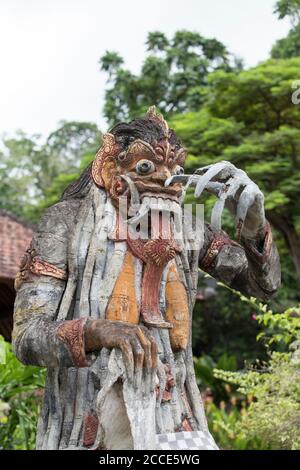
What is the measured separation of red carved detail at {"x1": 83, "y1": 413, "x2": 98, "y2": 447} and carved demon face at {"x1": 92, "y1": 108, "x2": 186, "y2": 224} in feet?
2.26

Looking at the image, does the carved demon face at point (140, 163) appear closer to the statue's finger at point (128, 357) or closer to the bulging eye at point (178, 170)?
the bulging eye at point (178, 170)

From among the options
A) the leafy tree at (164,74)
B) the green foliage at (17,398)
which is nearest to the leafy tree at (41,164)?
the leafy tree at (164,74)

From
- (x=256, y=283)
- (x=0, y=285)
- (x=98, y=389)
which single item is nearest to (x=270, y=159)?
(x=0, y=285)

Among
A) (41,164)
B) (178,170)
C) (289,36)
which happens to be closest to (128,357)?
(178,170)

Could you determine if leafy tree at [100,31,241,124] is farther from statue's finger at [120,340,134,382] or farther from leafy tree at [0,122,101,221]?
statue's finger at [120,340,134,382]

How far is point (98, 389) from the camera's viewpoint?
2057mm

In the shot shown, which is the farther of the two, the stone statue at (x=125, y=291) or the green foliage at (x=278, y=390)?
the green foliage at (x=278, y=390)

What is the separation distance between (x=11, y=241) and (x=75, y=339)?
6.52m

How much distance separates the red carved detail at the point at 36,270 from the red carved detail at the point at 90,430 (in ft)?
1.50

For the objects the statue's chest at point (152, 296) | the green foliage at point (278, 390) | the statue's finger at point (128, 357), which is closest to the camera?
the statue's finger at point (128, 357)

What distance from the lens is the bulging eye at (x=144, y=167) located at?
2.21 meters

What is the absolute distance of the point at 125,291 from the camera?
214 centimetres

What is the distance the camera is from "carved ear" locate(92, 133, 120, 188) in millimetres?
2281

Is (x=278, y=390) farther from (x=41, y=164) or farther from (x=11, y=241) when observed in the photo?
(x=41, y=164)
